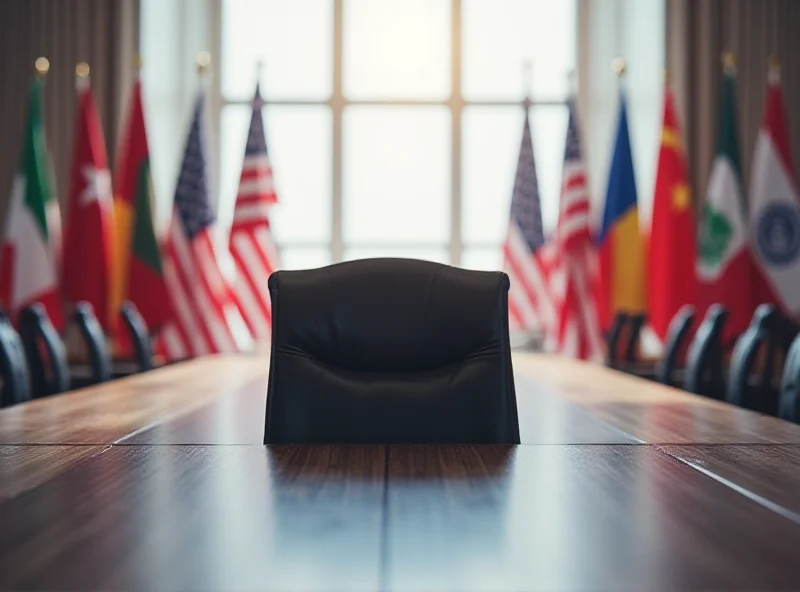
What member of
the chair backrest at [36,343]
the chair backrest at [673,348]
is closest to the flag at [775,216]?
the chair backrest at [673,348]

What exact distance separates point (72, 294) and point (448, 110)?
3.26 m

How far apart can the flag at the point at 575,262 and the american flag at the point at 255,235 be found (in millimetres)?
2040

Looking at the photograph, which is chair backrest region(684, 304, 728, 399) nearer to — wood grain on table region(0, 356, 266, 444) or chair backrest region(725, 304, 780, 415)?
chair backrest region(725, 304, 780, 415)

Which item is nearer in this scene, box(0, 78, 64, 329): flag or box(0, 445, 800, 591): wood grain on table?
box(0, 445, 800, 591): wood grain on table

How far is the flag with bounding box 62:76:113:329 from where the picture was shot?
247 inches

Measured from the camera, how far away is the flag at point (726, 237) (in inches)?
241

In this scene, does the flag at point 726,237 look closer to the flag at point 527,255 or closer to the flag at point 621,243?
the flag at point 621,243

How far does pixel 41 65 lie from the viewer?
6270mm

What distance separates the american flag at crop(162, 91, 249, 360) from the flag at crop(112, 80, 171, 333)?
0.41ft

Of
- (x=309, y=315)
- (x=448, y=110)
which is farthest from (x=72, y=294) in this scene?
(x=309, y=315)

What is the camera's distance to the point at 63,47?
272 inches

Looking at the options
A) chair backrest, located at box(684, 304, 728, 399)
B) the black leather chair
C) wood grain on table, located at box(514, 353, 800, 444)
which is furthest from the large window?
the black leather chair

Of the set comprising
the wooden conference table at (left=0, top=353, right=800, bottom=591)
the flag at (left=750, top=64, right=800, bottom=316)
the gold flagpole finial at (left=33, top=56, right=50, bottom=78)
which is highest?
the gold flagpole finial at (left=33, top=56, right=50, bottom=78)

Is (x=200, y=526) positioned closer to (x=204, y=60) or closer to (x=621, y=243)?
(x=621, y=243)
